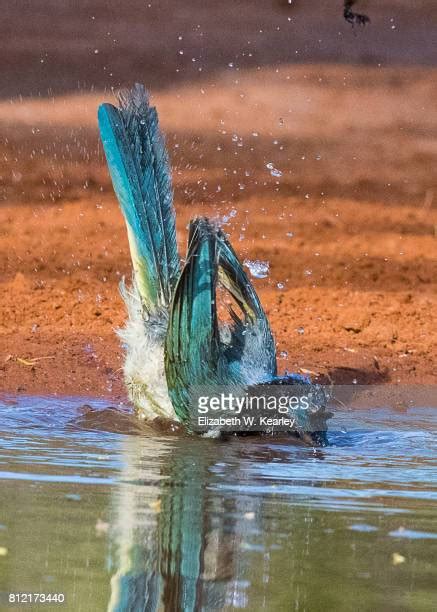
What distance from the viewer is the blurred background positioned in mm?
9914

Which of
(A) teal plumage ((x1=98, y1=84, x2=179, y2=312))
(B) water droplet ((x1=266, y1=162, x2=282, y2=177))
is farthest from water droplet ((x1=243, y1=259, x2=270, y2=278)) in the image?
(A) teal plumage ((x1=98, y1=84, x2=179, y2=312))

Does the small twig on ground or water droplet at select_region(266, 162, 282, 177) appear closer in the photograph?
water droplet at select_region(266, 162, 282, 177)

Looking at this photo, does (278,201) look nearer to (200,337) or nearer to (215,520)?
(200,337)

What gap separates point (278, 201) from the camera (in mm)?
11242

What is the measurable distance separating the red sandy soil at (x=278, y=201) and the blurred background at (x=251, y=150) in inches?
0.7

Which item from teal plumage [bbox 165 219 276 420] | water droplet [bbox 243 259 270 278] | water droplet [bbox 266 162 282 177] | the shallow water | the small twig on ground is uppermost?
the small twig on ground

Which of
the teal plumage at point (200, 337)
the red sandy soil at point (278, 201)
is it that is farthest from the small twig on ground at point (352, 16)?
the teal plumage at point (200, 337)

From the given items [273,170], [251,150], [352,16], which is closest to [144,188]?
[273,170]

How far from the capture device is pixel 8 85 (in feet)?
38.6

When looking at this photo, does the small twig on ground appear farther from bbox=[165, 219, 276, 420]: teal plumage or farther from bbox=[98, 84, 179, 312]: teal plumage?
bbox=[165, 219, 276, 420]: teal plumage

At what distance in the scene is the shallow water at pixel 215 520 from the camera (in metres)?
3.56

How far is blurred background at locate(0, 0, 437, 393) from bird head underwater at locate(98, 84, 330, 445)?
2503 millimetres

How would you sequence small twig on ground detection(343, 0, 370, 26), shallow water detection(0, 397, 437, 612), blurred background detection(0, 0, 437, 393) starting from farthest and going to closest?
small twig on ground detection(343, 0, 370, 26) → blurred background detection(0, 0, 437, 393) → shallow water detection(0, 397, 437, 612)

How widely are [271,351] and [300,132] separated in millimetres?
5902
